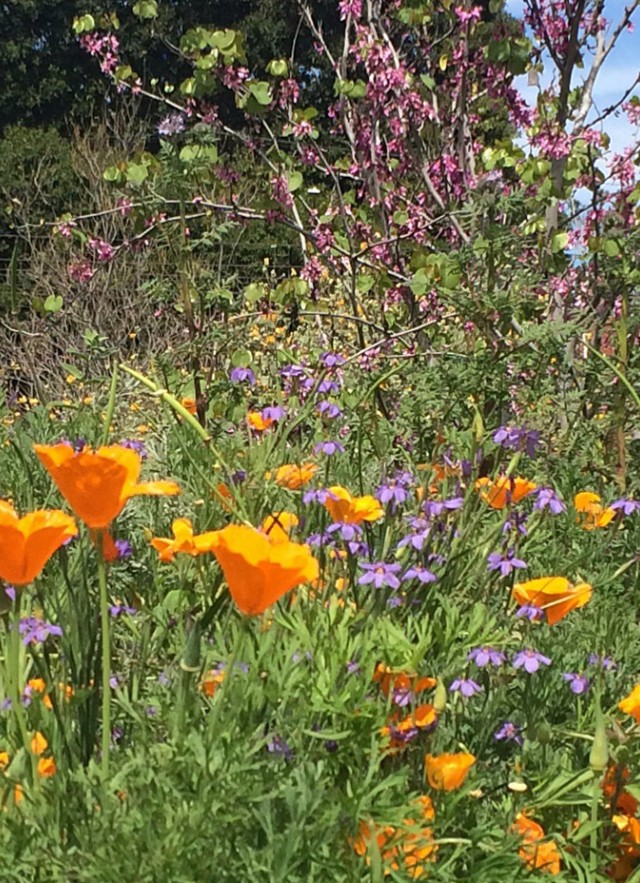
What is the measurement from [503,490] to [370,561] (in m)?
0.38

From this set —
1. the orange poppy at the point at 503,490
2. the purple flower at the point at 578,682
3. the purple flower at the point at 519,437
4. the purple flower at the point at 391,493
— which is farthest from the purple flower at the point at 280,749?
the purple flower at the point at 519,437

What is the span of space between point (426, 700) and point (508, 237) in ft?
5.70

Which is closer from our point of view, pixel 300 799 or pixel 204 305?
pixel 300 799

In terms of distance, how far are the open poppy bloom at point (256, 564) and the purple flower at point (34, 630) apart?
16.2 inches

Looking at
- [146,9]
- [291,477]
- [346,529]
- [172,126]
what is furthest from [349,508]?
[146,9]

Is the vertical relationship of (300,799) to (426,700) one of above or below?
below

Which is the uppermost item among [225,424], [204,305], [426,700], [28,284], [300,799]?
[28,284]

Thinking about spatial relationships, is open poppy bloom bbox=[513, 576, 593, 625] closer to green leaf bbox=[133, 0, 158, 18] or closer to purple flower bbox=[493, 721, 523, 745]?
purple flower bbox=[493, 721, 523, 745]

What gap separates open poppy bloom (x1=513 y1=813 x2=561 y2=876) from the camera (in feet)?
4.04

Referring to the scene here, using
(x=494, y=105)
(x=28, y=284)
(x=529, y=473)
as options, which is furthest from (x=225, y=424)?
(x=28, y=284)

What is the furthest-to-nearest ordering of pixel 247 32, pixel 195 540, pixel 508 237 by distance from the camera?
pixel 247 32 < pixel 508 237 < pixel 195 540

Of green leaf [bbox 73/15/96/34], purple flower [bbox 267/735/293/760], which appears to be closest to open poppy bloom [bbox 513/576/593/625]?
purple flower [bbox 267/735/293/760]

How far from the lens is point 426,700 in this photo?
1416mm

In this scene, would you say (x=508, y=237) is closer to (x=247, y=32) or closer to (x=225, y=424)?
(x=225, y=424)
